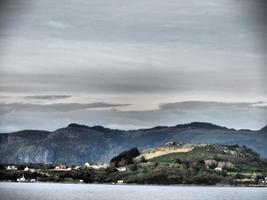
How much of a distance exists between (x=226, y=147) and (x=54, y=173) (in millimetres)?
38895

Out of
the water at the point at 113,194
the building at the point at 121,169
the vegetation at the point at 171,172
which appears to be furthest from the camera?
the building at the point at 121,169

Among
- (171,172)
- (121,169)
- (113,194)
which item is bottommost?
(113,194)

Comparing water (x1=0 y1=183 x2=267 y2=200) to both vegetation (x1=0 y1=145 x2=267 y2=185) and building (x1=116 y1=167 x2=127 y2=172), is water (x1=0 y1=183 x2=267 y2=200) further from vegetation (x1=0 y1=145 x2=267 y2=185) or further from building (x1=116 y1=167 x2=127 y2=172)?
building (x1=116 y1=167 x2=127 y2=172)

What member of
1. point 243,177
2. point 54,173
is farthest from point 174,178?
point 54,173

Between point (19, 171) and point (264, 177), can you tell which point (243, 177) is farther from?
point (19, 171)

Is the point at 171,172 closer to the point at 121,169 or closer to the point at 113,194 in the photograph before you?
the point at 121,169

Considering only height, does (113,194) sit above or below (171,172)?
below

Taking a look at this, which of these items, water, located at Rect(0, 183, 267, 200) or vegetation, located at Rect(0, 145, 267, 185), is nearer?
water, located at Rect(0, 183, 267, 200)

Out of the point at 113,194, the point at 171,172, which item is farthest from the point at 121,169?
the point at 113,194

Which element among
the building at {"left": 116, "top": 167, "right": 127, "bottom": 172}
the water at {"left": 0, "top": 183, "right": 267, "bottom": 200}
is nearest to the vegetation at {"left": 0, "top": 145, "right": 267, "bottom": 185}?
the building at {"left": 116, "top": 167, "right": 127, "bottom": 172}

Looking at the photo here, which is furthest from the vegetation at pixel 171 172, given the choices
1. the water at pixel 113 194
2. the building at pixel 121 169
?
the water at pixel 113 194

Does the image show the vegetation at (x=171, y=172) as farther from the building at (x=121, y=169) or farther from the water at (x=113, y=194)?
the water at (x=113, y=194)

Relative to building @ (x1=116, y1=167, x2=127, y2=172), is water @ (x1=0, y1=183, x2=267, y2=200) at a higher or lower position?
lower

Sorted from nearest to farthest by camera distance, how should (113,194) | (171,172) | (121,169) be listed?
(113,194) → (171,172) → (121,169)
